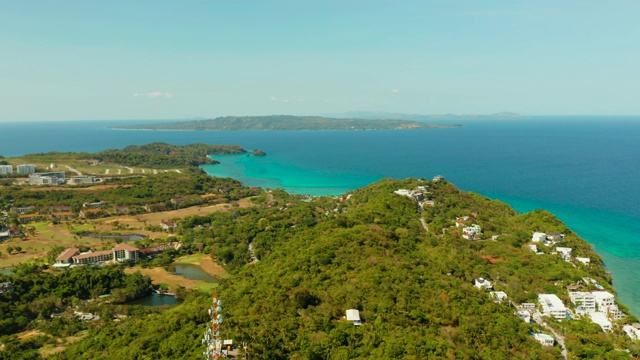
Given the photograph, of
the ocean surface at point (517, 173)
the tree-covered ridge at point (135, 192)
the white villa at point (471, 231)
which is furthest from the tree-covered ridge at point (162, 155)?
the white villa at point (471, 231)

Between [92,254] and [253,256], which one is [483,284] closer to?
[253,256]

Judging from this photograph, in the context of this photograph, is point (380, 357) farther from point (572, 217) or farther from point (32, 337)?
point (572, 217)

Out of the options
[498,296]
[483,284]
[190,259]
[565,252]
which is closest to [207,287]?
[190,259]

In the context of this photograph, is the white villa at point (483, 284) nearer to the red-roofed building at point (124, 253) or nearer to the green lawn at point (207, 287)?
the green lawn at point (207, 287)

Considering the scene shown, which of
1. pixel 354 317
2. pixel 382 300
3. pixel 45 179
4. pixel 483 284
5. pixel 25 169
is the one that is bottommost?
pixel 483 284

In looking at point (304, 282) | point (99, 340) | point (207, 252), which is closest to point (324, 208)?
point (207, 252)

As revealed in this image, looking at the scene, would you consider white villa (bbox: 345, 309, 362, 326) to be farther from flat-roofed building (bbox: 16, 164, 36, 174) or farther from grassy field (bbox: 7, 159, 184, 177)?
flat-roofed building (bbox: 16, 164, 36, 174)

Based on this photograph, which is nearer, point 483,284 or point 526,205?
point 483,284
